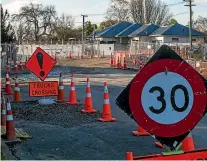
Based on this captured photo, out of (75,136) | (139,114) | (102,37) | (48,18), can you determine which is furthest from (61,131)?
(48,18)

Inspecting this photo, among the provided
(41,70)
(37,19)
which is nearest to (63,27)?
(37,19)

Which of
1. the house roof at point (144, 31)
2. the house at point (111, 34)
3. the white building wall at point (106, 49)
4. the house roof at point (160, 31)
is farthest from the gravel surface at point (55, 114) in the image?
the house at point (111, 34)

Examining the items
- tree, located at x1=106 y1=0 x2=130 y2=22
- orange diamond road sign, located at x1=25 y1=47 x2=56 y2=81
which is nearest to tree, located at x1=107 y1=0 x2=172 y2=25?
tree, located at x1=106 y1=0 x2=130 y2=22

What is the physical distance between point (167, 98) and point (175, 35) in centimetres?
8334

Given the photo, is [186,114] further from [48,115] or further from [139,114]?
[48,115]

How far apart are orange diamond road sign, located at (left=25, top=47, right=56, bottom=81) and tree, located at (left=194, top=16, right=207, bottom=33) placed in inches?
3824

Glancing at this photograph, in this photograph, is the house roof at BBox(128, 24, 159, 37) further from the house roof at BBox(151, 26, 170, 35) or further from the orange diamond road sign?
the orange diamond road sign

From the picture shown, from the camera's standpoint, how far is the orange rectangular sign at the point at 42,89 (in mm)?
13978

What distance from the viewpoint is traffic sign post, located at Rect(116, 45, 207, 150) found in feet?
13.2

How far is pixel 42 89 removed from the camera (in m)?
14.1

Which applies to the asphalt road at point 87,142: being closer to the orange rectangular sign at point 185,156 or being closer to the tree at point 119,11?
the orange rectangular sign at point 185,156

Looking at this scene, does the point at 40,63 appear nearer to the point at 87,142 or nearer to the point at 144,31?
the point at 87,142

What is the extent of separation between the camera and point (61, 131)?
31.6 feet

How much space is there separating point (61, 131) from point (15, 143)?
1444 mm
